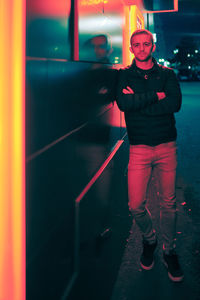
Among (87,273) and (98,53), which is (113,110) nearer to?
(98,53)

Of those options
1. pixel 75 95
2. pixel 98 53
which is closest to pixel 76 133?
pixel 75 95

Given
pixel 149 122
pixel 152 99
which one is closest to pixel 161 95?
pixel 152 99

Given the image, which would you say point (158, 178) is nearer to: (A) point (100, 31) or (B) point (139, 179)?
(B) point (139, 179)

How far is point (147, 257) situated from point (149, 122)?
117 cm

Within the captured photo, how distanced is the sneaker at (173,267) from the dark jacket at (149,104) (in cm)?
97

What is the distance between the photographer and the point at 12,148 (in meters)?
1.66

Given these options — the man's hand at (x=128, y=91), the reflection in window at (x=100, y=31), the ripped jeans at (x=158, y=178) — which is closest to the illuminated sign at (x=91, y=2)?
the reflection in window at (x=100, y=31)

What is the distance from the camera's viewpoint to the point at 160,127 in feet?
10.7

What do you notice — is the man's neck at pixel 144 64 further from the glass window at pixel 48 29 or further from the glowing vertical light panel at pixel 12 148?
the glowing vertical light panel at pixel 12 148

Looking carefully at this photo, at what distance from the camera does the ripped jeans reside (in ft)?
10.8

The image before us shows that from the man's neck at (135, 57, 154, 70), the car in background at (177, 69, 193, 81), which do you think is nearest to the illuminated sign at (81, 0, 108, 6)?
the man's neck at (135, 57, 154, 70)

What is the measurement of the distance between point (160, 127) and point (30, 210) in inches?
66.0

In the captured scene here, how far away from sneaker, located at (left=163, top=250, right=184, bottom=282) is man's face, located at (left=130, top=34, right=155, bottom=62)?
163 cm

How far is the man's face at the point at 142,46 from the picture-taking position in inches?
125
